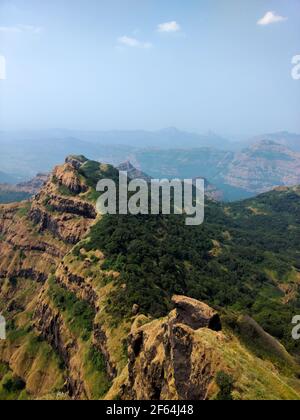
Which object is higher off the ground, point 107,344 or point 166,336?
point 166,336

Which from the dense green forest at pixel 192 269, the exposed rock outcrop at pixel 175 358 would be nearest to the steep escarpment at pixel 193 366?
the exposed rock outcrop at pixel 175 358

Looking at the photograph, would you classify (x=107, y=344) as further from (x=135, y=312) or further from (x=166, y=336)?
(x=166, y=336)

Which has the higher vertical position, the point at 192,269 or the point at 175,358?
the point at 175,358

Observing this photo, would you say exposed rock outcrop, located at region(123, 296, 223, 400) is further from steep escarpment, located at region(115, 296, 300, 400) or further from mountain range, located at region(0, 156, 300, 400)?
mountain range, located at region(0, 156, 300, 400)

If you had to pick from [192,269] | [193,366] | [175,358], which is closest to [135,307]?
[175,358]

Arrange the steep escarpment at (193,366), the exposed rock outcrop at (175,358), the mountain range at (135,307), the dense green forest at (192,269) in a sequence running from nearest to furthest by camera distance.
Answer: the steep escarpment at (193,366)
the exposed rock outcrop at (175,358)
the mountain range at (135,307)
the dense green forest at (192,269)

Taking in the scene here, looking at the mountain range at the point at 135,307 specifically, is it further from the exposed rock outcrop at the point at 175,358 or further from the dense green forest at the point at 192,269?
the dense green forest at the point at 192,269

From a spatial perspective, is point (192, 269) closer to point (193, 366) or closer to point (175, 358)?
Answer: point (175, 358)
